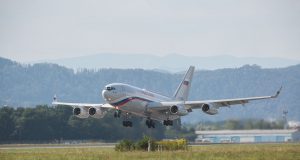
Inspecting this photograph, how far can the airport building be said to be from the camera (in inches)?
5236

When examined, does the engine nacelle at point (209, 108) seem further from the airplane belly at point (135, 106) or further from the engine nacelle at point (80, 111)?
the engine nacelle at point (80, 111)

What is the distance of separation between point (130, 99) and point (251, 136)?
48758 millimetres

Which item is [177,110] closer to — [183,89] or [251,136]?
[183,89]

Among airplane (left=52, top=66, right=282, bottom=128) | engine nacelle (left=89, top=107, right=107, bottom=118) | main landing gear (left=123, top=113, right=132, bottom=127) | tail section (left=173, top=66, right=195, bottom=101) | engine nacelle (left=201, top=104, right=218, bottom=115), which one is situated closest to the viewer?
airplane (left=52, top=66, right=282, bottom=128)

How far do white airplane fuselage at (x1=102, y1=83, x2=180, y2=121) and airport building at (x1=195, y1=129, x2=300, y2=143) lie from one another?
34.1 meters

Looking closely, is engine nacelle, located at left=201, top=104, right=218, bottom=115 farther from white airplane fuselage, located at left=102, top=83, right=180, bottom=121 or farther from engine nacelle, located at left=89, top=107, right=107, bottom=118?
engine nacelle, located at left=89, top=107, right=107, bottom=118

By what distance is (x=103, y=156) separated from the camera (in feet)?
244

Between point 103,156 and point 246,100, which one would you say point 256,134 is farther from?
point 103,156

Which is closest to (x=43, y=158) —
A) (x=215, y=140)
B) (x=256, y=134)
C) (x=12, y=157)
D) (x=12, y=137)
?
(x=12, y=157)

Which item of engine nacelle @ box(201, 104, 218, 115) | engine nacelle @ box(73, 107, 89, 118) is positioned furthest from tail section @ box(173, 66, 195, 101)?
engine nacelle @ box(73, 107, 89, 118)

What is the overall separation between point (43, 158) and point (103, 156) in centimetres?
546

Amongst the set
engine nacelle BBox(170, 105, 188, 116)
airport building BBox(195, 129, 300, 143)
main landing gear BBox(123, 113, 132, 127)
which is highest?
airport building BBox(195, 129, 300, 143)

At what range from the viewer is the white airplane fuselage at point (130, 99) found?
93.3 m

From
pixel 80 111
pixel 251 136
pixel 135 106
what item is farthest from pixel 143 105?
pixel 251 136
